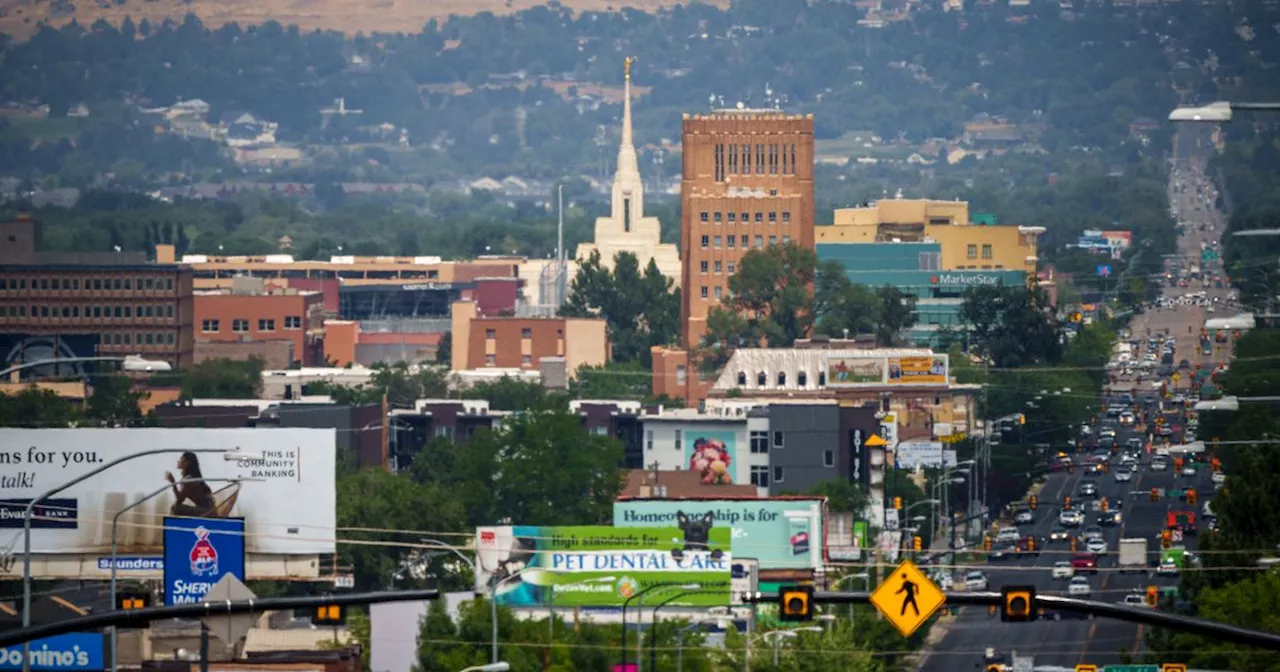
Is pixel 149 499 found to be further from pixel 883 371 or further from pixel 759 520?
pixel 883 371

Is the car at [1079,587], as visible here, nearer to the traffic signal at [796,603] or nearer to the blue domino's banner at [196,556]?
the blue domino's banner at [196,556]

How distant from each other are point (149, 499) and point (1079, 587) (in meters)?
34.2

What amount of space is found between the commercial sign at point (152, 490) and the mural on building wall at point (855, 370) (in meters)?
91.5

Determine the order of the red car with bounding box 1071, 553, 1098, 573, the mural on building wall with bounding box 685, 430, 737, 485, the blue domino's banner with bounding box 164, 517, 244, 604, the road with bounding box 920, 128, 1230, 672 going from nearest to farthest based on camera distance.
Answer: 1. the blue domino's banner with bounding box 164, 517, 244, 604
2. the road with bounding box 920, 128, 1230, 672
3. the red car with bounding box 1071, 553, 1098, 573
4. the mural on building wall with bounding box 685, 430, 737, 485

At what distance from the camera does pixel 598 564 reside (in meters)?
115

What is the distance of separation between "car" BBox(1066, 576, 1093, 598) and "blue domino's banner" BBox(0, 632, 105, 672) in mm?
45570

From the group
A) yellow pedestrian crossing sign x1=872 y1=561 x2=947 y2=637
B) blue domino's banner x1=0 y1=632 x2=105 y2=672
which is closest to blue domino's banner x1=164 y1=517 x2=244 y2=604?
blue domino's banner x1=0 y1=632 x2=105 y2=672

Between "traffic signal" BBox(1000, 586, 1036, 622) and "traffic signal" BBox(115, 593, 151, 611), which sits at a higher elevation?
"traffic signal" BBox(1000, 586, 1036, 622)

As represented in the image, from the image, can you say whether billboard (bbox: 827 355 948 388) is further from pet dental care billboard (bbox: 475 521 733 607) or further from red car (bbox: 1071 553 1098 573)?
pet dental care billboard (bbox: 475 521 733 607)

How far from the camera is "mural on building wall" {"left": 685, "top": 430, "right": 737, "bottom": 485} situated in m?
163

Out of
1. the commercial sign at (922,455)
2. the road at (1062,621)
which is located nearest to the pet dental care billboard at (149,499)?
the road at (1062,621)

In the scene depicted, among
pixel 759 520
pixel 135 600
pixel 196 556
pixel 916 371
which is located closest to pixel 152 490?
pixel 196 556

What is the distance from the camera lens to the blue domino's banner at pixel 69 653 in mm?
77125

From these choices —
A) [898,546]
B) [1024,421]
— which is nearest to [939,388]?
[1024,421]
